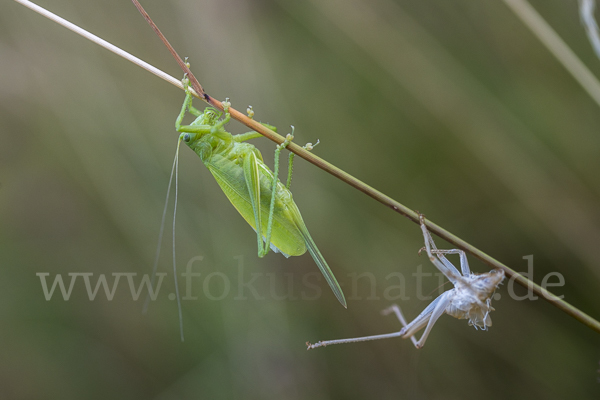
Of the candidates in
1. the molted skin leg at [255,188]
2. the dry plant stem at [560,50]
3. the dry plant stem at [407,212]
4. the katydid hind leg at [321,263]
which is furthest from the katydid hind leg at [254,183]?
the dry plant stem at [560,50]

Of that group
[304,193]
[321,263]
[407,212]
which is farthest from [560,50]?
[304,193]

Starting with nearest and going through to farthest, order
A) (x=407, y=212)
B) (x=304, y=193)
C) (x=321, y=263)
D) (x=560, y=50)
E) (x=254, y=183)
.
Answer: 1. (x=407, y=212)
2. (x=321, y=263)
3. (x=254, y=183)
4. (x=560, y=50)
5. (x=304, y=193)

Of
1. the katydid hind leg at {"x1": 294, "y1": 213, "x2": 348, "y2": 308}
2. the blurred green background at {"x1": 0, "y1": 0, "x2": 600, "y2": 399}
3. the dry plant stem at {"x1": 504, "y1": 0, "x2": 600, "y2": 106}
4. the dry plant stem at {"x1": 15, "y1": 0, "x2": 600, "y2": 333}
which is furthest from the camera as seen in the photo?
the blurred green background at {"x1": 0, "y1": 0, "x2": 600, "y2": 399}

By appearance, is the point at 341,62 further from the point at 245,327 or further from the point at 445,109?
the point at 245,327

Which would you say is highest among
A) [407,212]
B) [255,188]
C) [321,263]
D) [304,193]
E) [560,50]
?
[560,50]

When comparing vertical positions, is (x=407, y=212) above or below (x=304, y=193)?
below

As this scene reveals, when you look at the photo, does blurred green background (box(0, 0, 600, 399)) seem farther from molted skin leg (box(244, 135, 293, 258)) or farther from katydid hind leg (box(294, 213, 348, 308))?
katydid hind leg (box(294, 213, 348, 308))

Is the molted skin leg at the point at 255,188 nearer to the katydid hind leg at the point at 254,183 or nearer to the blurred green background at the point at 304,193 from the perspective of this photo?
the katydid hind leg at the point at 254,183

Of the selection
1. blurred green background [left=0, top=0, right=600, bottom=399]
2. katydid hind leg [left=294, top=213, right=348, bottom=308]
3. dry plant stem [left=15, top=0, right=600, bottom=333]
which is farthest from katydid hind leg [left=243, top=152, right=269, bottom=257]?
blurred green background [left=0, top=0, right=600, bottom=399]

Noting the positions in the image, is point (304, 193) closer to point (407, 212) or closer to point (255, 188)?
point (255, 188)
